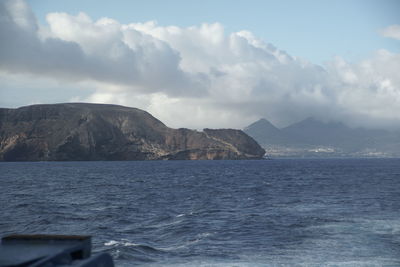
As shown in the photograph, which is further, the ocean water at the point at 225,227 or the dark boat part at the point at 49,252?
the ocean water at the point at 225,227

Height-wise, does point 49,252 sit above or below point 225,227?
above

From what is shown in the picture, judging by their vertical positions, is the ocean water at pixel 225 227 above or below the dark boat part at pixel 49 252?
below

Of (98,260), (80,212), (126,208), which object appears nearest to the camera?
(98,260)

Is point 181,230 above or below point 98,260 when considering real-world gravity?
below

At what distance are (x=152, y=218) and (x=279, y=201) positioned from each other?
67.9 feet

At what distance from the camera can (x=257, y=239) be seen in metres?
29.4

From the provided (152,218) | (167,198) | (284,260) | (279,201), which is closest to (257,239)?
(284,260)

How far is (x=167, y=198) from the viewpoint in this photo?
194 feet

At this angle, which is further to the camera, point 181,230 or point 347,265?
point 181,230

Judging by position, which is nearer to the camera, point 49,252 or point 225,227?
point 49,252

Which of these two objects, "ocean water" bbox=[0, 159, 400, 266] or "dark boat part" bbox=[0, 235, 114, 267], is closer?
"dark boat part" bbox=[0, 235, 114, 267]

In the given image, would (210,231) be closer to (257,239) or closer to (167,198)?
(257,239)

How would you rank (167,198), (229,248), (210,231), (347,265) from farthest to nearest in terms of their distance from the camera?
1. (167,198)
2. (210,231)
3. (229,248)
4. (347,265)

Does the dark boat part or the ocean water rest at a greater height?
the dark boat part
